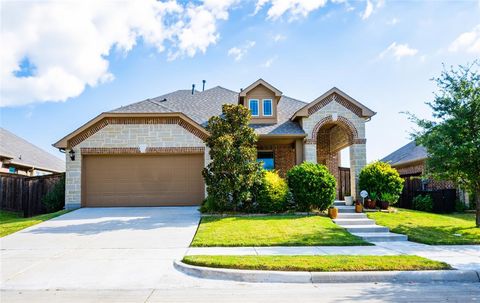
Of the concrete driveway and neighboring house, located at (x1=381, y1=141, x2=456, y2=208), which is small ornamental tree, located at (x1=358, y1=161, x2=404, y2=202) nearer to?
neighboring house, located at (x1=381, y1=141, x2=456, y2=208)

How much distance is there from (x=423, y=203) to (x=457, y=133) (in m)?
7.55

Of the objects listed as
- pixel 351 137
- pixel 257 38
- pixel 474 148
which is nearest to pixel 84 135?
pixel 257 38

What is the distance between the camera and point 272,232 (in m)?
11.0

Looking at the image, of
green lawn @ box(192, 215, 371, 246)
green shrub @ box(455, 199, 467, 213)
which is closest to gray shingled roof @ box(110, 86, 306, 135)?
green lawn @ box(192, 215, 371, 246)

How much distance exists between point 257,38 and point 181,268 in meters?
8.56

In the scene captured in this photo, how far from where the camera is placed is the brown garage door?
54.2ft

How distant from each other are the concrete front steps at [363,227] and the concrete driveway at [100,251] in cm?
514

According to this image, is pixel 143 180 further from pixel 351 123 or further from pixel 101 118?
pixel 351 123

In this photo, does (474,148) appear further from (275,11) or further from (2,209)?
(2,209)

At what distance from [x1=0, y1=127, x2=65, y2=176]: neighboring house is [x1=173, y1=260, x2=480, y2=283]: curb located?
61.7ft

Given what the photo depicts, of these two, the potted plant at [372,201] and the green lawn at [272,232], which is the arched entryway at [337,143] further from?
the green lawn at [272,232]

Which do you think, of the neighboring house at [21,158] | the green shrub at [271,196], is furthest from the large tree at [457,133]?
the neighboring house at [21,158]

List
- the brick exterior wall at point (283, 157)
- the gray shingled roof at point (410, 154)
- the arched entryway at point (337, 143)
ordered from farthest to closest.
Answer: the gray shingled roof at point (410, 154), the brick exterior wall at point (283, 157), the arched entryway at point (337, 143)

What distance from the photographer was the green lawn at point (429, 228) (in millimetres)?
10305
